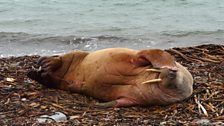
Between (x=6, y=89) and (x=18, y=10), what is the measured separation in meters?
13.5

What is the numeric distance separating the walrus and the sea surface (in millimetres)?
5357

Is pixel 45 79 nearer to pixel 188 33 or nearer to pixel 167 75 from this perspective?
pixel 167 75

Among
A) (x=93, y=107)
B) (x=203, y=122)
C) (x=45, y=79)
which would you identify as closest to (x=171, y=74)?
(x=203, y=122)

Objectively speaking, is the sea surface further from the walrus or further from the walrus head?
the walrus head

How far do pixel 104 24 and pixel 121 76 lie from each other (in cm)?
1061

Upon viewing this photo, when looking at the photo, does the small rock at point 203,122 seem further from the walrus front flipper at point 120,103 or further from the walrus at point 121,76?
the walrus front flipper at point 120,103

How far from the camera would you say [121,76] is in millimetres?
5551

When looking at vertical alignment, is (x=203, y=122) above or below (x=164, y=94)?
below

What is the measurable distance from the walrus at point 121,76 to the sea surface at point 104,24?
5357mm

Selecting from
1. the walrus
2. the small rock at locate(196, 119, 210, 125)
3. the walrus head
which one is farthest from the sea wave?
the small rock at locate(196, 119, 210, 125)

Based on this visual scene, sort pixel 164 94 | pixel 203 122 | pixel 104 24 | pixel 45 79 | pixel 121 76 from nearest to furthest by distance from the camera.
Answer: pixel 203 122
pixel 164 94
pixel 121 76
pixel 45 79
pixel 104 24

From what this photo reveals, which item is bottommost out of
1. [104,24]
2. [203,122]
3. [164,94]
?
[203,122]

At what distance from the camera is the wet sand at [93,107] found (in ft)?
15.8

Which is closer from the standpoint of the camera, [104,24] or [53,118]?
[53,118]
